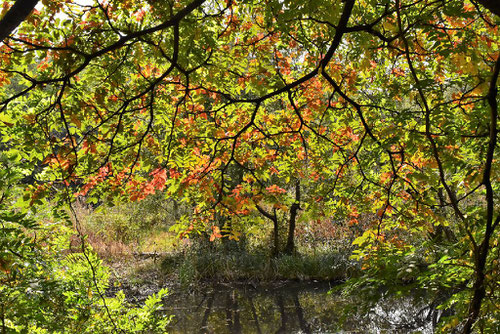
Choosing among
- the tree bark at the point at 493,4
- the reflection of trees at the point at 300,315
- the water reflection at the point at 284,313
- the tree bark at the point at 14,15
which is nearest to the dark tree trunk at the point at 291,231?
the water reflection at the point at 284,313

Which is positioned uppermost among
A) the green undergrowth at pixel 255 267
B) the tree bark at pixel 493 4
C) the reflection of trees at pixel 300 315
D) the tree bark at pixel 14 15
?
the tree bark at pixel 14 15

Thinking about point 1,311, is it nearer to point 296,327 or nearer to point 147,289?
point 296,327

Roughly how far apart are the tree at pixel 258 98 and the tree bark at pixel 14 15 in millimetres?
409

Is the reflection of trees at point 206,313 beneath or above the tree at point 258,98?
beneath

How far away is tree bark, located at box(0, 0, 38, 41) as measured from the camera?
114 cm

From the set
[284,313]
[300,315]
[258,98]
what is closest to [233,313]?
[284,313]

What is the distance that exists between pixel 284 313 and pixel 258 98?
4.78 meters

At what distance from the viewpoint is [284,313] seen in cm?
645

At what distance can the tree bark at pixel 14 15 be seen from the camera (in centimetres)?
114

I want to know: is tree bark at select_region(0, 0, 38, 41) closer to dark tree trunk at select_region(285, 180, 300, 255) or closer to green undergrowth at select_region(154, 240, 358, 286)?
green undergrowth at select_region(154, 240, 358, 286)

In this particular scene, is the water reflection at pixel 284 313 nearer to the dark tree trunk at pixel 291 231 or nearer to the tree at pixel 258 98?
the dark tree trunk at pixel 291 231

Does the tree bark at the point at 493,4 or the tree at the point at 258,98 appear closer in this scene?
the tree bark at the point at 493,4

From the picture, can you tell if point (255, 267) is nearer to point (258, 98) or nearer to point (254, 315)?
point (254, 315)

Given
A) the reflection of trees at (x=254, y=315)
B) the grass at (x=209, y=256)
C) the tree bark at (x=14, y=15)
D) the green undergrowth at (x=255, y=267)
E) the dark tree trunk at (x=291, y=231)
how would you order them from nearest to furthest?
the tree bark at (x=14, y=15) < the reflection of trees at (x=254, y=315) < the green undergrowth at (x=255, y=267) < the grass at (x=209, y=256) < the dark tree trunk at (x=291, y=231)
